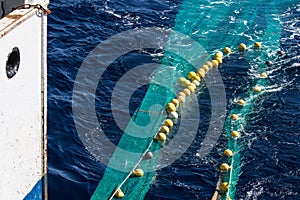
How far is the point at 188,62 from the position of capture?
22156mm

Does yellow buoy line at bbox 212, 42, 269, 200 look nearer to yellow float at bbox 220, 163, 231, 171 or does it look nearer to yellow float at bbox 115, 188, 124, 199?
yellow float at bbox 220, 163, 231, 171

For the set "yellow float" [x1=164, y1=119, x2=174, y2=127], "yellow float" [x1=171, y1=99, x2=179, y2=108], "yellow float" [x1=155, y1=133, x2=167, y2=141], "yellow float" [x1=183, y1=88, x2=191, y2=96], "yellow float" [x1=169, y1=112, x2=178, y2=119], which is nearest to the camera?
"yellow float" [x1=155, y1=133, x2=167, y2=141]

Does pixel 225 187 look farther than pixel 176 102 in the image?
No

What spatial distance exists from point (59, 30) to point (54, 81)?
4.09m

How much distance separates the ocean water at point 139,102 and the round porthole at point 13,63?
8665 mm

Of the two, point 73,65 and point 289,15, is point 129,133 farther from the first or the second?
point 289,15

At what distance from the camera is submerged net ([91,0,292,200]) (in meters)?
16.4

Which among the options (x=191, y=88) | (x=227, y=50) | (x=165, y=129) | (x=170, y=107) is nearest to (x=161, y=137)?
(x=165, y=129)

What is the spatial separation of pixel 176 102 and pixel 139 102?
4.33 feet

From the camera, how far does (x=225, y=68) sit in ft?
72.6

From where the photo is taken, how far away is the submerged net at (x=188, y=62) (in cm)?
1638

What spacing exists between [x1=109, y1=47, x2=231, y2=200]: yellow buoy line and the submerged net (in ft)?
0.42

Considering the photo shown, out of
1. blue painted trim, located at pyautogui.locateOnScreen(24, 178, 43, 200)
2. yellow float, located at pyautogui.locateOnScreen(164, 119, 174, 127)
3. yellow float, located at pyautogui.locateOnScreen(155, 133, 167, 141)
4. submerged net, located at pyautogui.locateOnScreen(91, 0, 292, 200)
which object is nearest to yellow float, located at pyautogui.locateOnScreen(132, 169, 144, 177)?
submerged net, located at pyautogui.locateOnScreen(91, 0, 292, 200)

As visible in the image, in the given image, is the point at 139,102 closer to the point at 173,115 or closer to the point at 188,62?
the point at 173,115
